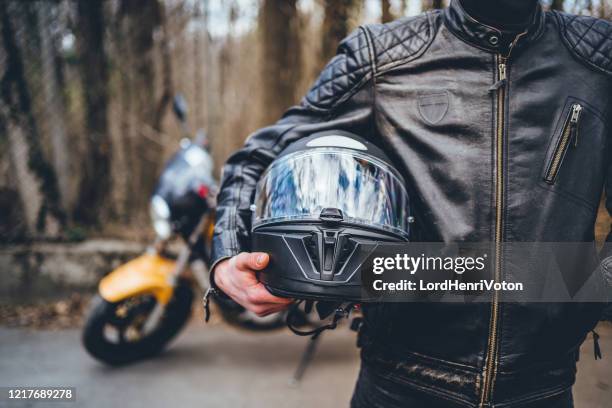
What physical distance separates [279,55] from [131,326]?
102 inches

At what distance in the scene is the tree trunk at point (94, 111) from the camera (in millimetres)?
4070

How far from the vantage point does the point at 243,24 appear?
4.23 m

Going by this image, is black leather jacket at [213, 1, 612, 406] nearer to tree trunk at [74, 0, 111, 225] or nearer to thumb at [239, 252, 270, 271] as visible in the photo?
thumb at [239, 252, 270, 271]

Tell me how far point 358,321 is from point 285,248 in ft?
1.12

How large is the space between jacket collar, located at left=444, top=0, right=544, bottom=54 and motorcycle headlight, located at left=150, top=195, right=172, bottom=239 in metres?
2.11

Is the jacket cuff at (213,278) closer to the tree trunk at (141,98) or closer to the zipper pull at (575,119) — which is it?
the zipper pull at (575,119)

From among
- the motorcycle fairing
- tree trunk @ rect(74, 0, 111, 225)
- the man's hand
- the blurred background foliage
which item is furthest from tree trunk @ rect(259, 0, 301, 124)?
the man's hand

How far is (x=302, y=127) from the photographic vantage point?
116 cm

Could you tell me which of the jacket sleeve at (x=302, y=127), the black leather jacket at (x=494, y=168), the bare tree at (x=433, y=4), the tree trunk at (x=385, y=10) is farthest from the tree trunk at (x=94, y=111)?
the black leather jacket at (x=494, y=168)

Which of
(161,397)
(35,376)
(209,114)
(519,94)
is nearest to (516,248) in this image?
(519,94)

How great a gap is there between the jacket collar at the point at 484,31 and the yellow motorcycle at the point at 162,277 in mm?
1920

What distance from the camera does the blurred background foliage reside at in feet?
13.1

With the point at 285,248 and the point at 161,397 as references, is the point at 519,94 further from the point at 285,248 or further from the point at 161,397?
the point at 161,397

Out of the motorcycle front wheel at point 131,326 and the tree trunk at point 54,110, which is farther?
the tree trunk at point 54,110
